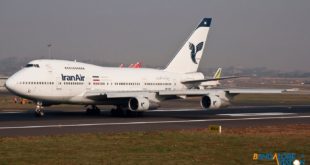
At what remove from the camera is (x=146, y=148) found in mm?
22672

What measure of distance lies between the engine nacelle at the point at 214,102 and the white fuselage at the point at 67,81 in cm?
394

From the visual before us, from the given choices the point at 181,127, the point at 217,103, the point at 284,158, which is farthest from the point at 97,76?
the point at 284,158

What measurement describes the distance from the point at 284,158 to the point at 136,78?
30.3 metres

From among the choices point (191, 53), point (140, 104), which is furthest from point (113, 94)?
point (191, 53)

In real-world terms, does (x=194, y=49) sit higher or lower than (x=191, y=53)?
higher

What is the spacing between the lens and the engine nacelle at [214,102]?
41.8 metres

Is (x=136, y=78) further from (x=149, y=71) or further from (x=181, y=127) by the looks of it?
(x=181, y=127)

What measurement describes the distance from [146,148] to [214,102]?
19.8 meters

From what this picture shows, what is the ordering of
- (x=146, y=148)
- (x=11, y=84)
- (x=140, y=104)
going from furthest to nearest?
(x=140, y=104) → (x=11, y=84) → (x=146, y=148)

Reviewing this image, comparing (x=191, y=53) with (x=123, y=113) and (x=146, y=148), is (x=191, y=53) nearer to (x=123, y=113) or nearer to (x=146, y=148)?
(x=123, y=113)

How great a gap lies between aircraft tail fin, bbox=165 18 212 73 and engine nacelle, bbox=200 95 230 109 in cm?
1045

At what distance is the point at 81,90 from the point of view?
142ft

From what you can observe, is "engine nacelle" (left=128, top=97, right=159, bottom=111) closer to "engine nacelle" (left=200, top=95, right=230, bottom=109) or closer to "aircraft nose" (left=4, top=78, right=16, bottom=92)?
"engine nacelle" (left=200, top=95, right=230, bottom=109)

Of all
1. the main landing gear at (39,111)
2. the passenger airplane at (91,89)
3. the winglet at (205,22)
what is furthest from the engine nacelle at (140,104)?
the winglet at (205,22)
